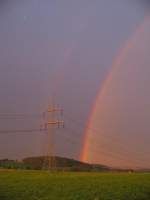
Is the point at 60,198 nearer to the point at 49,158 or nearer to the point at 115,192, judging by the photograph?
the point at 115,192

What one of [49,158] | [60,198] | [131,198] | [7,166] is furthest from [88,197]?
[7,166]

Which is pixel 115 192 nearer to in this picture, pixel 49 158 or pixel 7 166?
pixel 49 158

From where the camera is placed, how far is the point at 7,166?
2958 inches

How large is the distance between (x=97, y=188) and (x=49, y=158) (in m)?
18.1

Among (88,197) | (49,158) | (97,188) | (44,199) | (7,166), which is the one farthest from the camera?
(7,166)

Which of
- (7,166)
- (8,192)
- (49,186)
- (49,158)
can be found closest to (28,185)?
(49,186)

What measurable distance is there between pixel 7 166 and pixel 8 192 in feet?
145

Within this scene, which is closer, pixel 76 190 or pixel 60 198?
pixel 60 198

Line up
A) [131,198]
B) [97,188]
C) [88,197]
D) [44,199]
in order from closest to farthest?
1. [44,199]
2. [88,197]
3. [131,198]
4. [97,188]

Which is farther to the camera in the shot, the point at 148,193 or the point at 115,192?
the point at 148,193

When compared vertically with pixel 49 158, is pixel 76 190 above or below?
below

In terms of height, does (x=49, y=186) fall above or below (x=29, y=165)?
below

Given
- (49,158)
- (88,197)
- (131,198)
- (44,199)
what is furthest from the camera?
(49,158)

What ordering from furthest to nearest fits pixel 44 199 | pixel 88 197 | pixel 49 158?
1. pixel 49 158
2. pixel 88 197
3. pixel 44 199
